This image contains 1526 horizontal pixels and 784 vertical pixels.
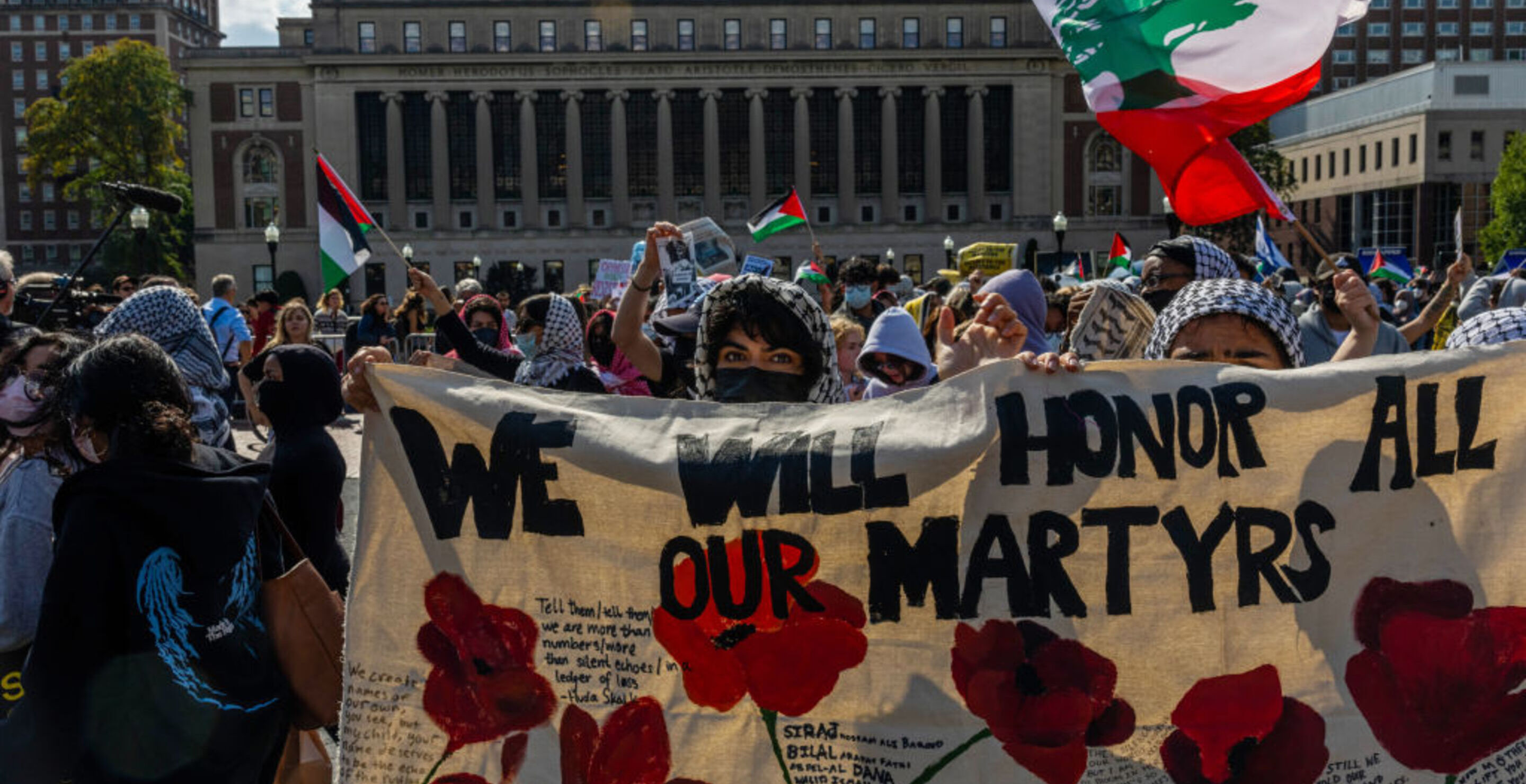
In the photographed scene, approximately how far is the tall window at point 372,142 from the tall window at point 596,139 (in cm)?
1083

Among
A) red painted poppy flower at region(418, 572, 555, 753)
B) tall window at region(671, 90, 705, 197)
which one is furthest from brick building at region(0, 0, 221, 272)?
red painted poppy flower at region(418, 572, 555, 753)

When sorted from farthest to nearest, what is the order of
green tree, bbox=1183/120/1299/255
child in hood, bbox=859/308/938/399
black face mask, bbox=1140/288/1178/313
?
green tree, bbox=1183/120/1299/255 < black face mask, bbox=1140/288/1178/313 < child in hood, bbox=859/308/938/399

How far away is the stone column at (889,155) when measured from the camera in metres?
80.6

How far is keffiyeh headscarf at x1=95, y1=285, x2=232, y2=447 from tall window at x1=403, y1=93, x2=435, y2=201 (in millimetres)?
76344

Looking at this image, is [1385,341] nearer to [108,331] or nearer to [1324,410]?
[1324,410]

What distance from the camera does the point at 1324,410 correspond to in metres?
3.33

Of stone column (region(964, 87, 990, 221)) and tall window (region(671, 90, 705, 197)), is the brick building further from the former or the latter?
stone column (region(964, 87, 990, 221))

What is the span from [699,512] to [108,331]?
393cm

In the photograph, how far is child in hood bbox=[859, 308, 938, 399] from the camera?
5566 millimetres

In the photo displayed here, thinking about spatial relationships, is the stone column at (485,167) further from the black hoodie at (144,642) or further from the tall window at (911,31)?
the black hoodie at (144,642)

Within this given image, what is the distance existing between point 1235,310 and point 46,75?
430ft

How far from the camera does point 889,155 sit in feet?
265

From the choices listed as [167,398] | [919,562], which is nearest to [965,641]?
[919,562]

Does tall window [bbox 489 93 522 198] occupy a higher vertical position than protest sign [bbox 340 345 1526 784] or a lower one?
higher
